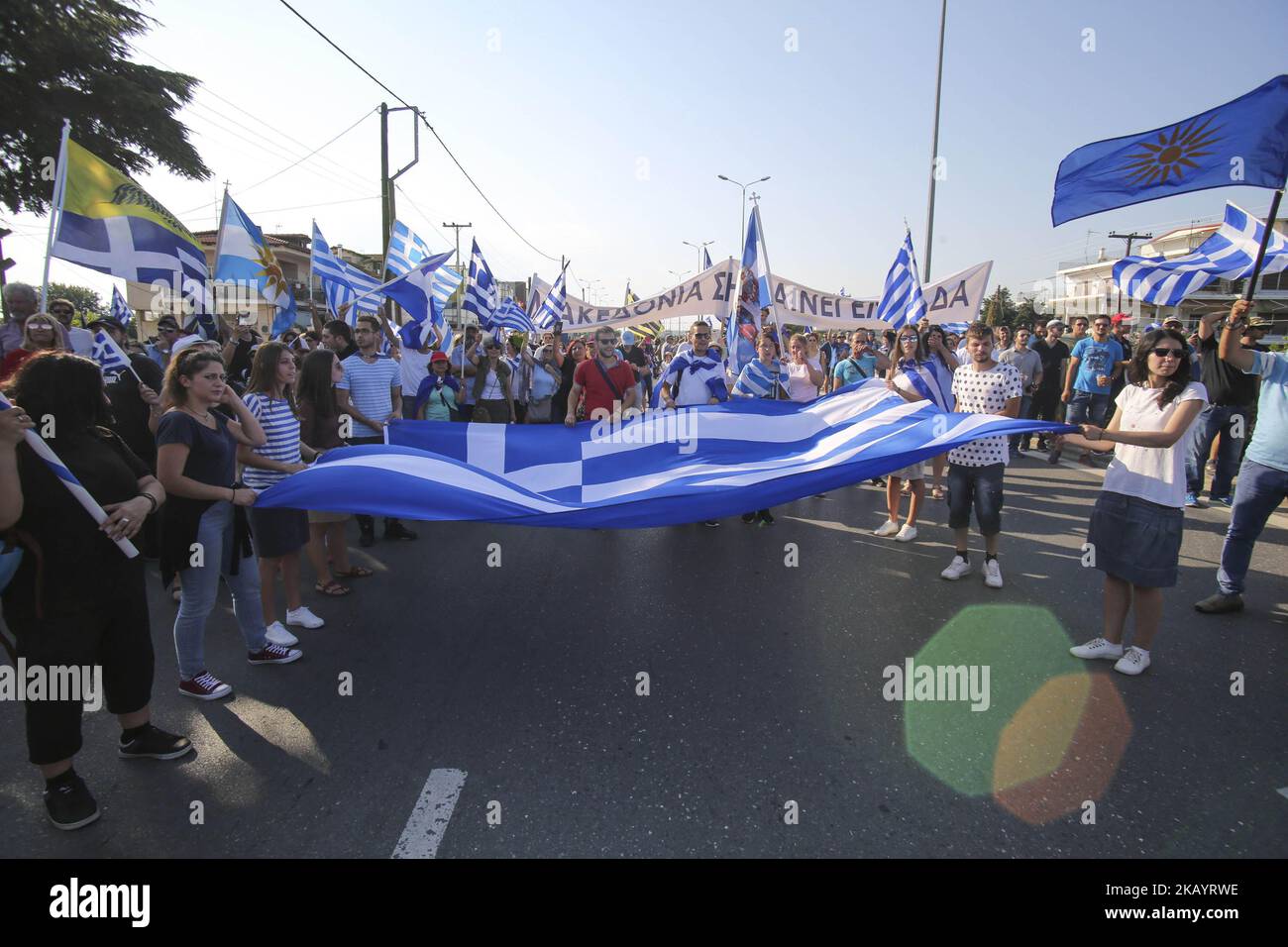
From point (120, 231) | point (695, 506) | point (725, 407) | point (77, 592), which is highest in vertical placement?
point (120, 231)

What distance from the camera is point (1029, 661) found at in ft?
12.5

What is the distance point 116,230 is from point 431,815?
5.25m

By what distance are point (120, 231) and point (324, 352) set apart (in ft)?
6.89

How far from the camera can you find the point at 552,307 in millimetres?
11555

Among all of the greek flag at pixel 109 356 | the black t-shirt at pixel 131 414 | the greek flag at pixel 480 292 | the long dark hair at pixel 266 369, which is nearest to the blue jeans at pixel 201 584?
the long dark hair at pixel 266 369

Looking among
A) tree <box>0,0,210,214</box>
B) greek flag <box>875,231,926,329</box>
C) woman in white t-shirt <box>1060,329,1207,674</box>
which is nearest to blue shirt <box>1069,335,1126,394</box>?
greek flag <box>875,231,926,329</box>

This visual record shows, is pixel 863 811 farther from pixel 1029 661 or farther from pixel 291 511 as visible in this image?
pixel 291 511

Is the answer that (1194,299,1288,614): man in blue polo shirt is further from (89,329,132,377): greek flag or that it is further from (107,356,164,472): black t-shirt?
(89,329,132,377): greek flag

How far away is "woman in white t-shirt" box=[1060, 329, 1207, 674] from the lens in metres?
3.49

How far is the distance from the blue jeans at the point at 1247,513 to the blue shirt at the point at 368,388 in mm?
6146

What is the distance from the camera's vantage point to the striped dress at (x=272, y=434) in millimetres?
3900

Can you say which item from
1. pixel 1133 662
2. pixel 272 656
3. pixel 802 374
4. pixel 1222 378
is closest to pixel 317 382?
pixel 272 656

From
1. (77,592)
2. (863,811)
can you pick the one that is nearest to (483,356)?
(77,592)

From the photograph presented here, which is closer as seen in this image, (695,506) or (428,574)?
(695,506)
